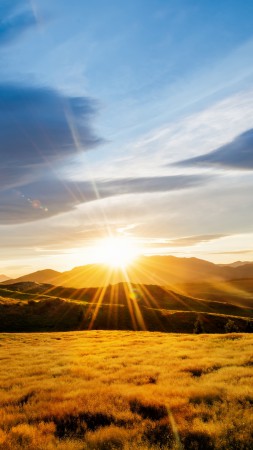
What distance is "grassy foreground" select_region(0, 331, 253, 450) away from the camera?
8.77 meters

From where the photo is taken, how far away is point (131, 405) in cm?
1166

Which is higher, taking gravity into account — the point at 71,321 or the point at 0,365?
the point at 0,365

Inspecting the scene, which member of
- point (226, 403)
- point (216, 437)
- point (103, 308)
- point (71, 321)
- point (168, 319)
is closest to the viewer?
point (216, 437)

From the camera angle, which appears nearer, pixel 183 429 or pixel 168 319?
pixel 183 429

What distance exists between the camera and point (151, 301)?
355ft

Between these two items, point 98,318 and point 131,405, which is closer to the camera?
point 131,405

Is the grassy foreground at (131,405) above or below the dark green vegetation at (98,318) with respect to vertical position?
above

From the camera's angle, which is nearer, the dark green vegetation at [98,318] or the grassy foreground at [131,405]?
the grassy foreground at [131,405]

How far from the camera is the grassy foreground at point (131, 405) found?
877cm

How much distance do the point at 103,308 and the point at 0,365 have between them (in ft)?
184

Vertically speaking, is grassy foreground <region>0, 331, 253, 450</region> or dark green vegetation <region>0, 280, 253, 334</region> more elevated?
grassy foreground <region>0, 331, 253, 450</region>

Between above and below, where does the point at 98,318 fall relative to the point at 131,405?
below

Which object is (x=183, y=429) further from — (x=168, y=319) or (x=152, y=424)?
(x=168, y=319)

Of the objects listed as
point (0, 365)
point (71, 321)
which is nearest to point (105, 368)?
point (0, 365)
